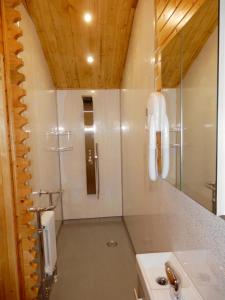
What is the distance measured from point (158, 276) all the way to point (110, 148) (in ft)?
9.50

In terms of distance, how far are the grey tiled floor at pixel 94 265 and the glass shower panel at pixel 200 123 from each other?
70.1 inches

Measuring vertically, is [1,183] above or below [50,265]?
above

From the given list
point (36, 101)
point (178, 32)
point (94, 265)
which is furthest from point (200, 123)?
point (94, 265)

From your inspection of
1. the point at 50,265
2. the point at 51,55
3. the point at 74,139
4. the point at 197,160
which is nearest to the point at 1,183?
the point at 50,265

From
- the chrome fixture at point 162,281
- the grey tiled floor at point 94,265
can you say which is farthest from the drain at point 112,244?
the chrome fixture at point 162,281

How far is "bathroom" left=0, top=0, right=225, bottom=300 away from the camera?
998 millimetres

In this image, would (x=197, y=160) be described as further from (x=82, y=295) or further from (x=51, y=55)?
(x=51, y=55)

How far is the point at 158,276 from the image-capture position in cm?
129

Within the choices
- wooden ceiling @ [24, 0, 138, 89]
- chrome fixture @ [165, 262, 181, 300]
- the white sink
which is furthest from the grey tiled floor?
wooden ceiling @ [24, 0, 138, 89]

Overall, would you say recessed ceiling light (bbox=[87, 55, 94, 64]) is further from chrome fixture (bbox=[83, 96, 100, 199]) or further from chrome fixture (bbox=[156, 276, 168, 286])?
chrome fixture (bbox=[156, 276, 168, 286])

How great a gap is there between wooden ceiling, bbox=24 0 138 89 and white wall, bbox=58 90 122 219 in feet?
0.86

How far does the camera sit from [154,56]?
1747 mm

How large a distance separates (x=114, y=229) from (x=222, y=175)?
3.30 m

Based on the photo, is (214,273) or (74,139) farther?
→ (74,139)
